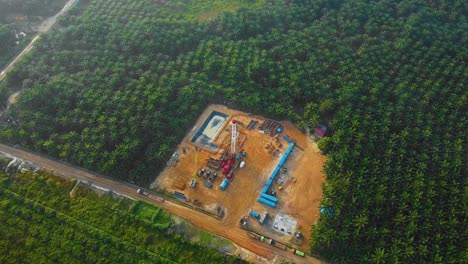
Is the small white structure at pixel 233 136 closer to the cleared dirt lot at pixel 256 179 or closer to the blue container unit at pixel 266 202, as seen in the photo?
the cleared dirt lot at pixel 256 179

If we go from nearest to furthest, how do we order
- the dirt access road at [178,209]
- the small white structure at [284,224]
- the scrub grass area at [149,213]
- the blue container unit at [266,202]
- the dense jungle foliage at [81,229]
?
the dense jungle foliage at [81,229], the dirt access road at [178,209], the small white structure at [284,224], the scrub grass area at [149,213], the blue container unit at [266,202]

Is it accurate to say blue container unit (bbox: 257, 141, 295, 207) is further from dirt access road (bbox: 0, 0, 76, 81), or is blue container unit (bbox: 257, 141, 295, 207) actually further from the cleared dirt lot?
dirt access road (bbox: 0, 0, 76, 81)

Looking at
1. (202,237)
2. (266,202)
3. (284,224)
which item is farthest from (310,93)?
(202,237)

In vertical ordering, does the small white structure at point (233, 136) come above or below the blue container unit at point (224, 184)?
above

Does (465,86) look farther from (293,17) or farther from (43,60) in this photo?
(43,60)

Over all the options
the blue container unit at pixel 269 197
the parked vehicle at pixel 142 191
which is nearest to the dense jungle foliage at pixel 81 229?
the parked vehicle at pixel 142 191

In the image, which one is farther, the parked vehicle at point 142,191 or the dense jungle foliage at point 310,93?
the parked vehicle at point 142,191
